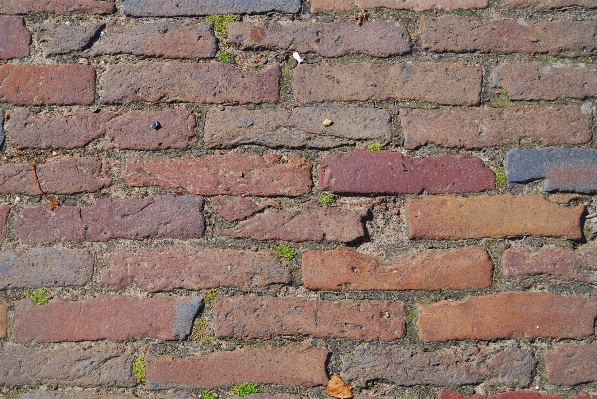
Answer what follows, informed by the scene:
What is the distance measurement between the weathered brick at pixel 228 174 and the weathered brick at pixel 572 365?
2.43 feet

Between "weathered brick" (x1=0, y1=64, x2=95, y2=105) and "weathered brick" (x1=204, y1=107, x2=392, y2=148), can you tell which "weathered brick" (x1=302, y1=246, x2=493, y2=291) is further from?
"weathered brick" (x1=0, y1=64, x2=95, y2=105)

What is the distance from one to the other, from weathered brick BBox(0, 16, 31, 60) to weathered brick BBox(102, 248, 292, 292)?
0.59 meters

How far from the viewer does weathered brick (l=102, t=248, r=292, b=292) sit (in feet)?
4.85

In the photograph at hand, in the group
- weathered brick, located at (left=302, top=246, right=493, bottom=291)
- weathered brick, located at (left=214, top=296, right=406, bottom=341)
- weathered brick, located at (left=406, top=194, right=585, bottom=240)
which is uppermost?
weathered brick, located at (left=406, top=194, right=585, bottom=240)

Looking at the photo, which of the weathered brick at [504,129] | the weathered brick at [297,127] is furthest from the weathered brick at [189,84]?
the weathered brick at [504,129]

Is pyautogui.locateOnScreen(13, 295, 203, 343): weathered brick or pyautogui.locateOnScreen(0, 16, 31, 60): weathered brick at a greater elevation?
pyautogui.locateOnScreen(0, 16, 31, 60): weathered brick

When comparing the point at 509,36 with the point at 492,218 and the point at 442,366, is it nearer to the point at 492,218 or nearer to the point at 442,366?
the point at 492,218

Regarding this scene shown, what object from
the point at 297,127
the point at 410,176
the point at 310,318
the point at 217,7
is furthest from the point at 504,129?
the point at 217,7

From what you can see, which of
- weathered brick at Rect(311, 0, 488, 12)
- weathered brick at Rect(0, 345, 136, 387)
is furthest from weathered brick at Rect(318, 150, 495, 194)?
weathered brick at Rect(0, 345, 136, 387)

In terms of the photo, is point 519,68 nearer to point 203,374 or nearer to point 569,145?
point 569,145

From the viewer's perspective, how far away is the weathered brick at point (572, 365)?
145 centimetres

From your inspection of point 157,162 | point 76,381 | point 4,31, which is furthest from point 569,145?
point 4,31

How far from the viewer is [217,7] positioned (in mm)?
1549

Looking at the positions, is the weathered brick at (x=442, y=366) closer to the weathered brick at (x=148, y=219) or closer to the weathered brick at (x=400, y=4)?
the weathered brick at (x=148, y=219)
